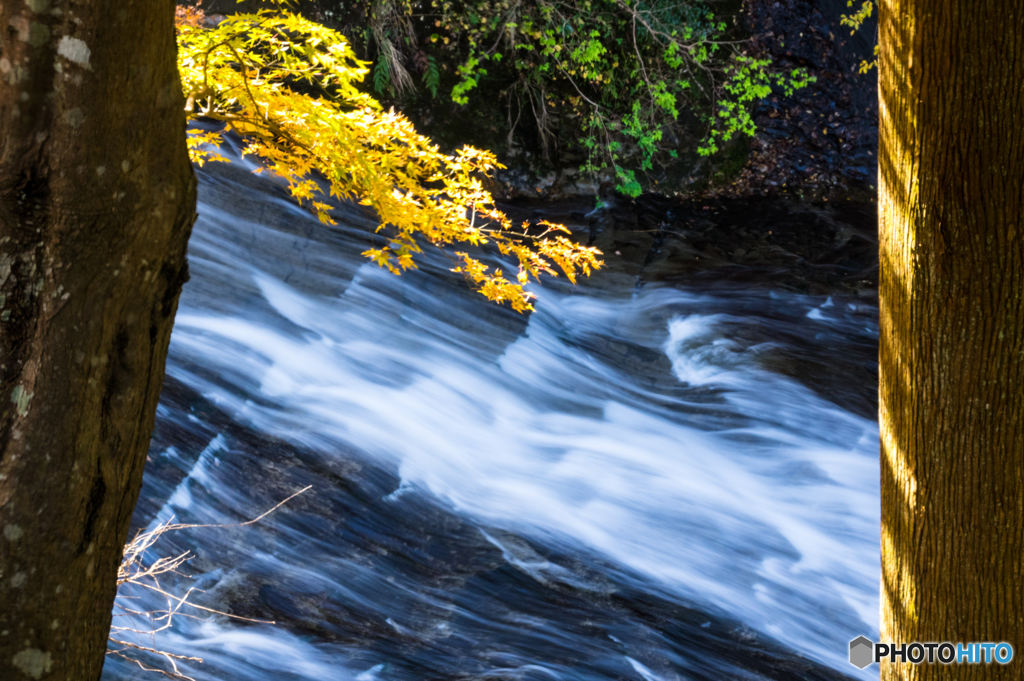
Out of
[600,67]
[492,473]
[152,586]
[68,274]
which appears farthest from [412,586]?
[600,67]

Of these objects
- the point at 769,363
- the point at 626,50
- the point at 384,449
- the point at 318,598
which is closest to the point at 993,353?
the point at 318,598

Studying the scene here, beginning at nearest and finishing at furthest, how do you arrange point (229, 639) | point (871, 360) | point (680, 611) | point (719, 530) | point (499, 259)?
1. point (229, 639)
2. point (680, 611)
3. point (719, 530)
4. point (871, 360)
5. point (499, 259)

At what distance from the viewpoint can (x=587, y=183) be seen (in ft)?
29.7

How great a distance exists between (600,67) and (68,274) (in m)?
7.94

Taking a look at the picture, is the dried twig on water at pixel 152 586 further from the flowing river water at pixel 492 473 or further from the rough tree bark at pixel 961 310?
the rough tree bark at pixel 961 310

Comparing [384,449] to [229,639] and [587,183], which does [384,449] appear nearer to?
[229,639]

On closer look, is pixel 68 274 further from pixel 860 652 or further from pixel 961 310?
pixel 860 652

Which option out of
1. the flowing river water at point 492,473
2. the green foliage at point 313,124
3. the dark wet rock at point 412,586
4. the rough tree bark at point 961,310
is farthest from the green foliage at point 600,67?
the rough tree bark at point 961,310

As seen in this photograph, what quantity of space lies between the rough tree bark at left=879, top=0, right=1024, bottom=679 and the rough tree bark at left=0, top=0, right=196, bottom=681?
1537 mm

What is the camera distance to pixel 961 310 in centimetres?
162

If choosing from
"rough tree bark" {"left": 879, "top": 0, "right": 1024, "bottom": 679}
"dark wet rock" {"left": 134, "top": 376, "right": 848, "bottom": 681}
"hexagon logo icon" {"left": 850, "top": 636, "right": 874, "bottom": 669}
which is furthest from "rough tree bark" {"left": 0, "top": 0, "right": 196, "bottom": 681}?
"hexagon logo icon" {"left": 850, "top": 636, "right": 874, "bottom": 669}

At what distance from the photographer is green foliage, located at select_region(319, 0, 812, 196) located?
8039 mm

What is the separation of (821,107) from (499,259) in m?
4.27

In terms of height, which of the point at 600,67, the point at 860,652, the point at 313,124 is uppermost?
the point at 600,67
